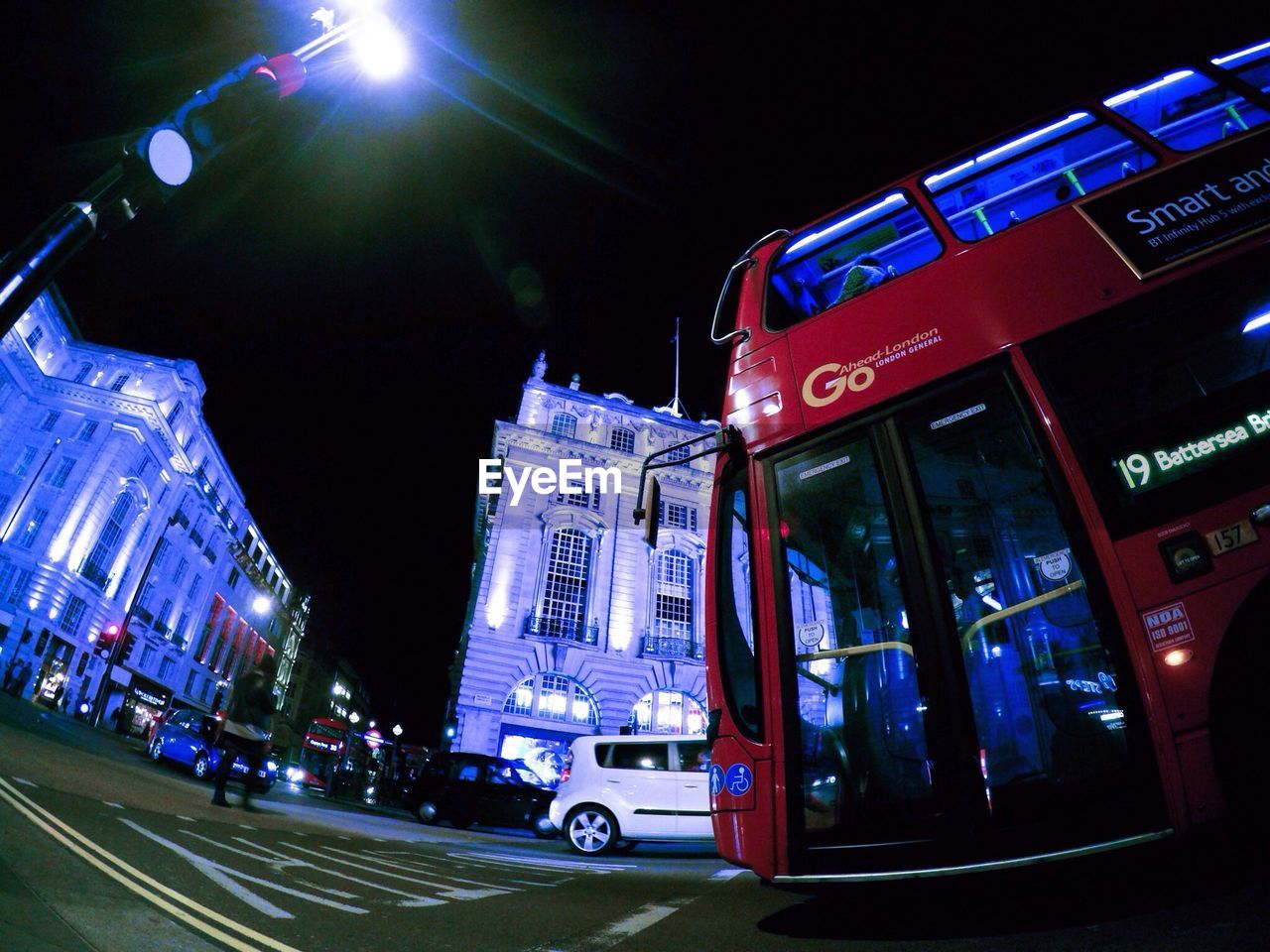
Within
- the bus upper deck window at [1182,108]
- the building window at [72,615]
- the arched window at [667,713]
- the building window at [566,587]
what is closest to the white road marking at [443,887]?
the bus upper deck window at [1182,108]

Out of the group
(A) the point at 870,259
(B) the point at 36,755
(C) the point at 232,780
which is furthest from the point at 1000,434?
(C) the point at 232,780

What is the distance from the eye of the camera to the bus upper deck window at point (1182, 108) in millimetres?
4293

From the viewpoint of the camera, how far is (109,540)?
41.0 m

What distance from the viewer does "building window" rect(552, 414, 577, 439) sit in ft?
104

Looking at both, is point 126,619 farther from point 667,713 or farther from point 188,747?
point 667,713

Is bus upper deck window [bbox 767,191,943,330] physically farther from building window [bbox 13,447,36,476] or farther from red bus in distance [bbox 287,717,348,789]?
building window [bbox 13,447,36,476]

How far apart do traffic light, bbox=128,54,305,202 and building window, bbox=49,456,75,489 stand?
4676 centimetres

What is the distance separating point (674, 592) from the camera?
2953cm

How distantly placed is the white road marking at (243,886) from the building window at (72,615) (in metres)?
44.5

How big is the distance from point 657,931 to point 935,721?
1.97 meters

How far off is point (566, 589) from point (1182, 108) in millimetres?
25738

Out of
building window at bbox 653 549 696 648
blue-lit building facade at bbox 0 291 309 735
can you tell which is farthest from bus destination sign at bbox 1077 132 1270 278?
blue-lit building facade at bbox 0 291 309 735

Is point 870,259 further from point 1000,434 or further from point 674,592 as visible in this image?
point 674,592

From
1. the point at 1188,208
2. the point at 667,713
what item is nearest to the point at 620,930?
the point at 1188,208
